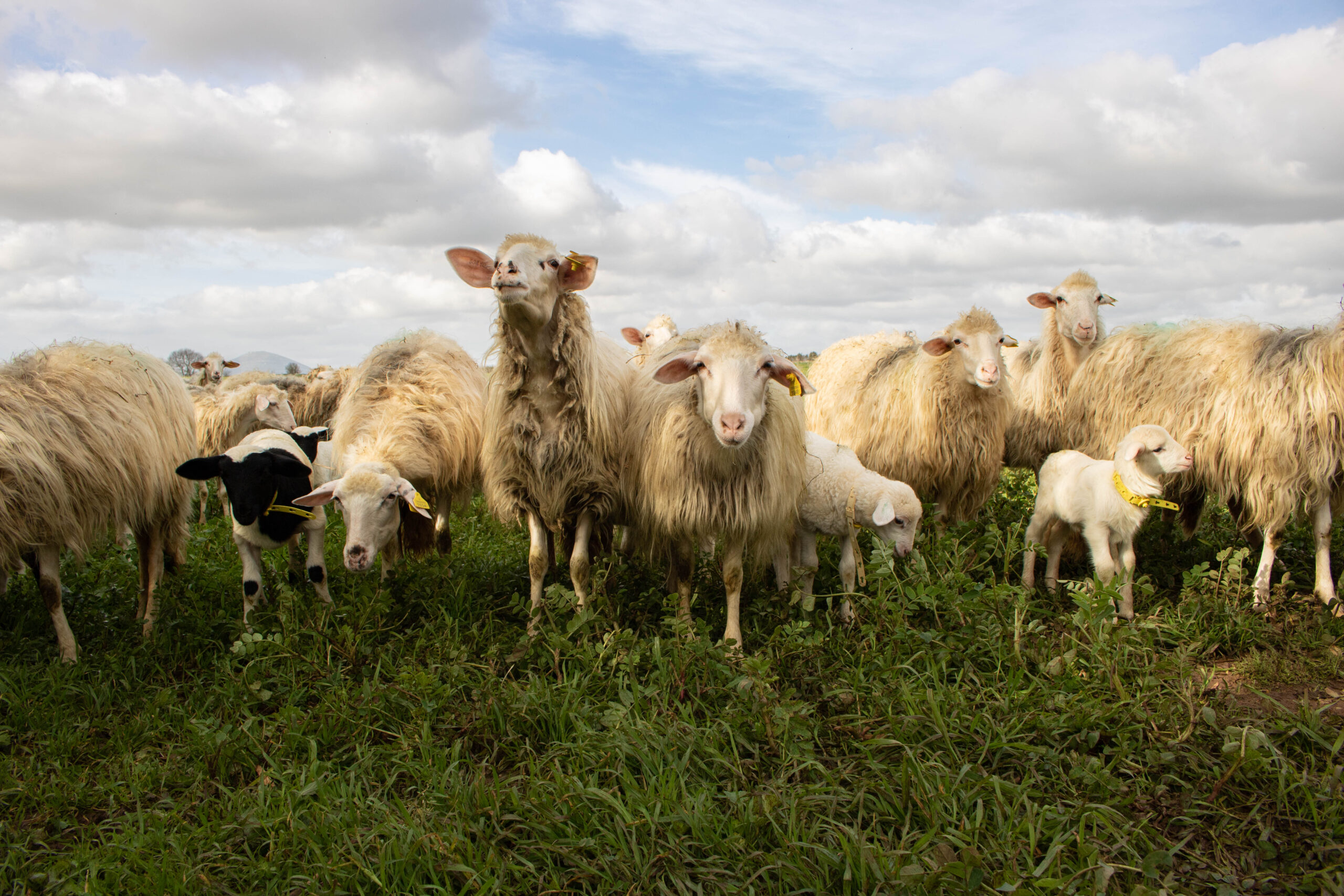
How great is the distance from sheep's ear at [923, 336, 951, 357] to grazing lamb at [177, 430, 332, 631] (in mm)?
4924

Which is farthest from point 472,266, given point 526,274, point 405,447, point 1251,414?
point 1251,414

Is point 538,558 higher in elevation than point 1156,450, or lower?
lower

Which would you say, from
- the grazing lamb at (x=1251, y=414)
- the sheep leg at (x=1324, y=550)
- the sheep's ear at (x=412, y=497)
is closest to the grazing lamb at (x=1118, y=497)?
the grazing lamb at (x=1251, y=414)

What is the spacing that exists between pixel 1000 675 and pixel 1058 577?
2.28 m

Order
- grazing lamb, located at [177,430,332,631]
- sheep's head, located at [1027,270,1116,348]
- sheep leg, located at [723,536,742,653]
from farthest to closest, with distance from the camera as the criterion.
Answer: sheep's head, located at [1027,270,1116,348] → grazing lamb, located at [177,430,332,631] → sheep leg, located at [723,536,742,653]

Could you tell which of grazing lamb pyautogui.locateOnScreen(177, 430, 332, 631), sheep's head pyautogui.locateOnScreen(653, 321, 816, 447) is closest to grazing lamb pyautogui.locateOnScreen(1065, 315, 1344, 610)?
sheep's head pyautogui.locateOnScreen(653, 321, 816, 447)

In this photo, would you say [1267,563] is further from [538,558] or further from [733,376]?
[538,558]

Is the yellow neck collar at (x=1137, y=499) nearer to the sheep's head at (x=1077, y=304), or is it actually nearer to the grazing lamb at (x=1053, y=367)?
the grazing lamb at (x=1053, y=367)

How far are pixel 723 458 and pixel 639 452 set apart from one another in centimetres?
66

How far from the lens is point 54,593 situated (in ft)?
16.2

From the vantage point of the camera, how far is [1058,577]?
236 inches

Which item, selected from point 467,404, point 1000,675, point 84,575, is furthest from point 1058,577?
point 84,575

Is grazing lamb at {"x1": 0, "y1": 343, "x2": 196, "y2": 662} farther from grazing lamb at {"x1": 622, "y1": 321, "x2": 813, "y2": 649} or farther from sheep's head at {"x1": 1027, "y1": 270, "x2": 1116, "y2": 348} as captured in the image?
sheep's head at {"x1": 1027, "y1": 270, "x2": 1116, "y2": 348}

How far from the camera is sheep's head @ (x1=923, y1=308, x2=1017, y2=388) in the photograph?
6.35m
